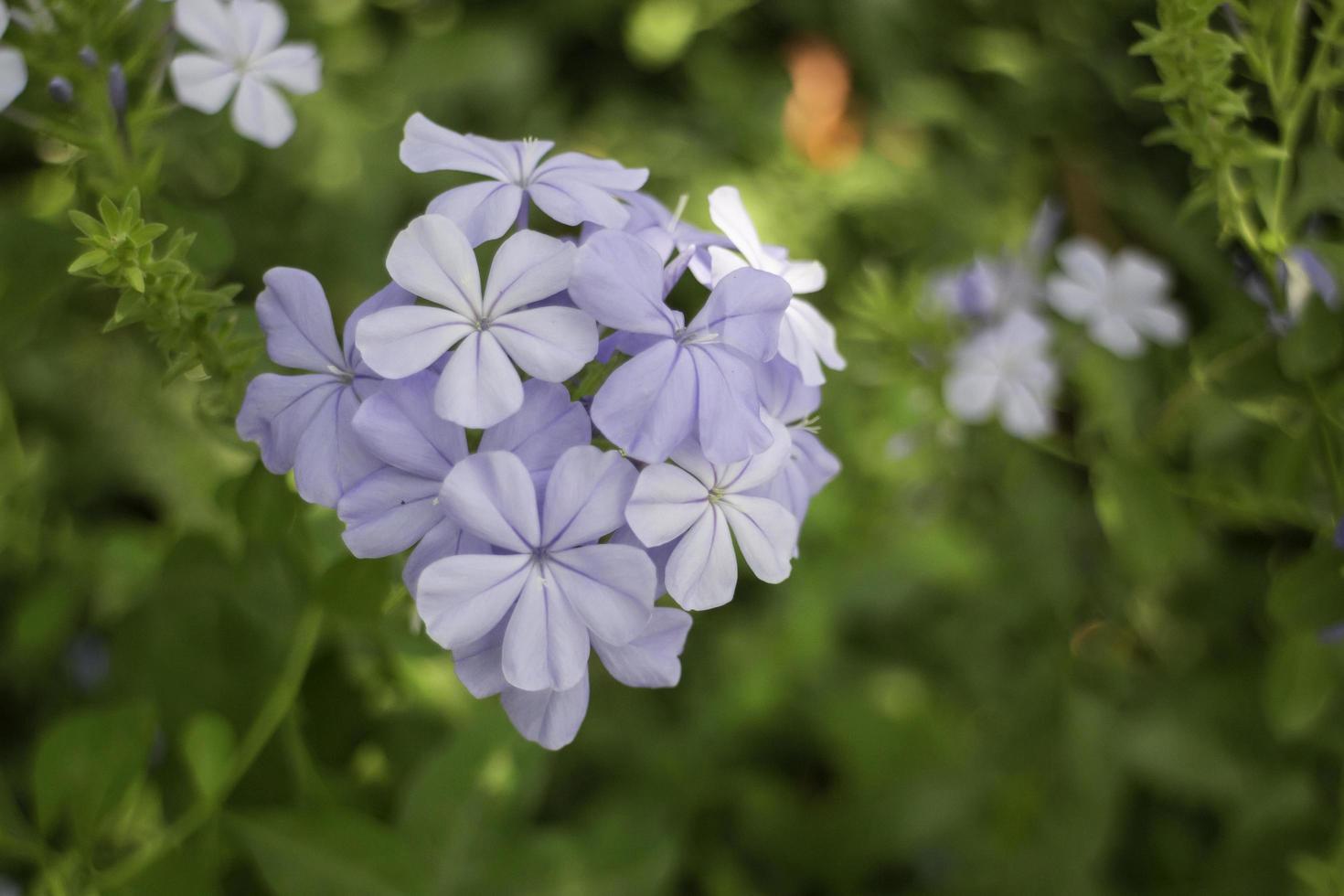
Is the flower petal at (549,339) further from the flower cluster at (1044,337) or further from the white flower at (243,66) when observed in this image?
the flower cluster at (1044,337)

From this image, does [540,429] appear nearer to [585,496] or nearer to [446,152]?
[585,496]

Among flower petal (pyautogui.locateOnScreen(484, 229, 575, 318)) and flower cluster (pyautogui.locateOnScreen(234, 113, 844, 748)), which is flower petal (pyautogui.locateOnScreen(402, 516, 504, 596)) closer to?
flower cluster (pyautogui.locateOnScreen(234, 113, 844, 748))

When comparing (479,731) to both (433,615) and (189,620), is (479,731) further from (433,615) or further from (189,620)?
(433,615)

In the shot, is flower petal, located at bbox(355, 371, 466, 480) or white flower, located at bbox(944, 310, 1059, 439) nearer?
flower petal, located at bbox(355, 371, 466, 480)

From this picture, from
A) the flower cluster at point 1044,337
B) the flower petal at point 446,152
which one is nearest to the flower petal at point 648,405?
the flower petal at point 446,152

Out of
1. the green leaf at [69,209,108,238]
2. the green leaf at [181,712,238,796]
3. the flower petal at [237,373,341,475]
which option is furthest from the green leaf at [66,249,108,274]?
the green leaf at [181,712,238,796]

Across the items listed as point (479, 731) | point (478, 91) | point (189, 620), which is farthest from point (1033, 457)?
point (189, 620)
